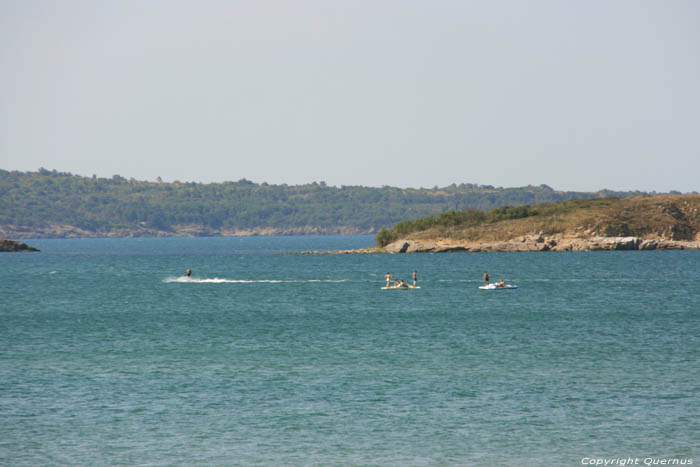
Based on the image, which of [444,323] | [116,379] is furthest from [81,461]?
[444,323]

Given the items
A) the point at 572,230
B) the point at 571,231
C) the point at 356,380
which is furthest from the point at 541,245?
the point at 356,380

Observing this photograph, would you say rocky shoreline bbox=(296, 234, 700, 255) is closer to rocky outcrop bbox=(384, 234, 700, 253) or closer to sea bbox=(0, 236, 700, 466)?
rocky outcrop bbox=(384, 234, 700, 253)

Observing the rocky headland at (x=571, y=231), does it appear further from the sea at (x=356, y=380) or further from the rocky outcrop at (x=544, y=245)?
the sea at (x=356, y=380)

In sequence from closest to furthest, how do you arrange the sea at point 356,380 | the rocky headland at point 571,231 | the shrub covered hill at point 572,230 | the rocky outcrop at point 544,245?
1. the sea at point 356,380
2. the rocky outcrop at point 544,245
3. the rocky headland at point 571,231
4. the shrub covered hill at point 572,230

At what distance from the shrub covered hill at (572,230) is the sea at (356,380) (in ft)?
299

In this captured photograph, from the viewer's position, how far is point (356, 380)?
39500 millimetres

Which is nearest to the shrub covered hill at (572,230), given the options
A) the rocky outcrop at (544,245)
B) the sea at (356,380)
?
the rocky outcrop at (544,245)

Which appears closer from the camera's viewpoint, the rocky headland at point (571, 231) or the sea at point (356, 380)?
the sea at point (356, 380)

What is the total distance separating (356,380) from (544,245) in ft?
469

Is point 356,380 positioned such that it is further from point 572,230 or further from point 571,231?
point 572,230

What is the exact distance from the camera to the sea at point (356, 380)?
28484mm

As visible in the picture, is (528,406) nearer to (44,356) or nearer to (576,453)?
(576,453)

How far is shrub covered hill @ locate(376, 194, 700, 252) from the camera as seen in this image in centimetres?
17525

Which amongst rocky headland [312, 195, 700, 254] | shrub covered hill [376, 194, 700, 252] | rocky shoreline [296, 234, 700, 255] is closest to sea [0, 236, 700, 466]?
rocky shoreline [296, 234, 700, 255]
